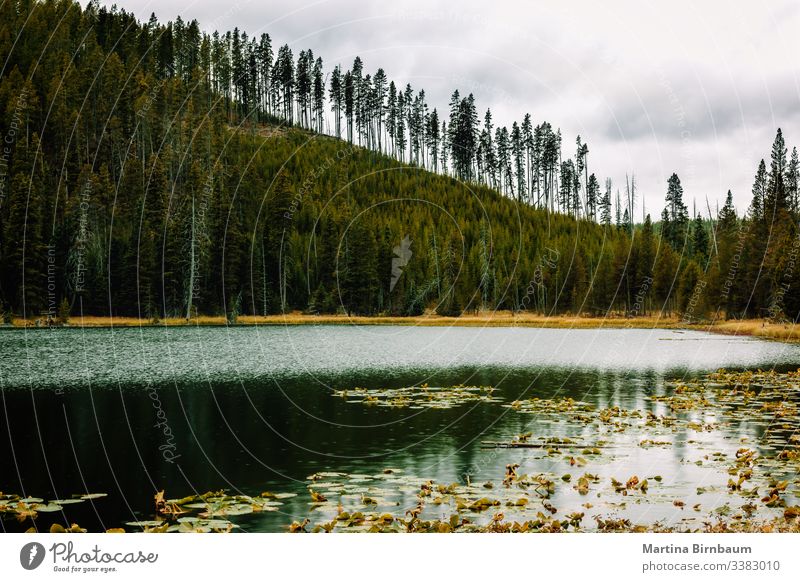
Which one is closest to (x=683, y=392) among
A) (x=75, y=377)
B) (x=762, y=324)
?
(x=75, y=377)

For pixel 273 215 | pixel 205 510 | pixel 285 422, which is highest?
pixel 273 215

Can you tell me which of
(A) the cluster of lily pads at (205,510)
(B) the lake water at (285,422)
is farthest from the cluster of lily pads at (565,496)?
(B) the lake water at (285,422)

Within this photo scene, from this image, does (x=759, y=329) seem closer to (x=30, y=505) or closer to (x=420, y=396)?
(x=420, y=396)

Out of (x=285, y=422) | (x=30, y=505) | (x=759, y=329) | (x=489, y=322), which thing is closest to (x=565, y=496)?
(x=30, y=505)

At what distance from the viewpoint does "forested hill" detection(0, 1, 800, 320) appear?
104m

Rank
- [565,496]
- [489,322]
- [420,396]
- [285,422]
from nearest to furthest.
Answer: [565,496] < [285,422] < [420,396] < [489,322]

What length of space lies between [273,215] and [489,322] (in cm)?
4042

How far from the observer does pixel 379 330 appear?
102 m

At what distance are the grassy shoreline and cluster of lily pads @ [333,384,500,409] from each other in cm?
5441

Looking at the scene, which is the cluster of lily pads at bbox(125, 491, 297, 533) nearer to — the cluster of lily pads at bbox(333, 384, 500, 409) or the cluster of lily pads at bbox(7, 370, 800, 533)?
the cluster of lily pads at bbox(7, 370, 800, 533)

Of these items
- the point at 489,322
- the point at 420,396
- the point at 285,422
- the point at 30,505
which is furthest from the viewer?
the point at 489,322

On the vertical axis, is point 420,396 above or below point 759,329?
below

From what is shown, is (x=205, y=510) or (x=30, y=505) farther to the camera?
(x=205, y=510)

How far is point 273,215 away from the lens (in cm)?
12644
